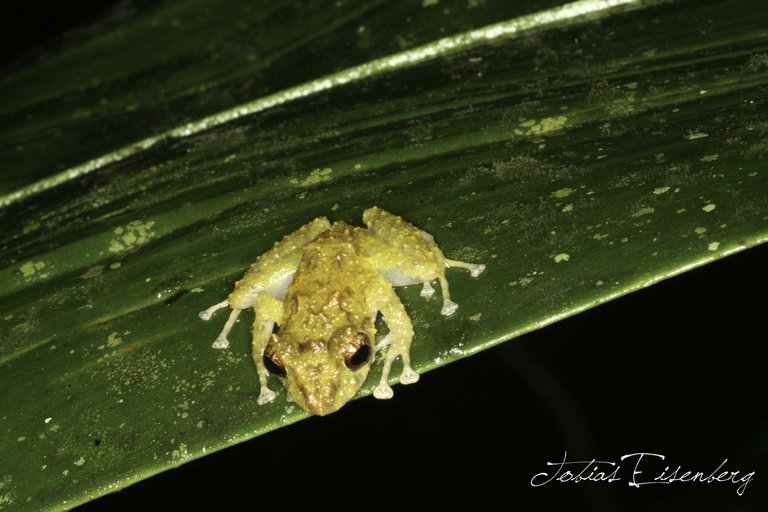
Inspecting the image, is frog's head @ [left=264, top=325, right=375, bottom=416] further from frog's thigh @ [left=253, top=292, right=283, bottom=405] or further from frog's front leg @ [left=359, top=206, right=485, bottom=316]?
frog's front leg @ [left=359, top=206, right=485, bottom=316]

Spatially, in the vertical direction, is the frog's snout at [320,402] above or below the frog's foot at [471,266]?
below

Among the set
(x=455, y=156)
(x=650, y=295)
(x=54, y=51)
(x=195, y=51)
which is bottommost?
(x=650, y=295)

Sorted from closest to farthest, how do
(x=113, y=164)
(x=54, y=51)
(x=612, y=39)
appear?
(x=612, y=39) → (x=113, y=164) → (x=54, y=51)

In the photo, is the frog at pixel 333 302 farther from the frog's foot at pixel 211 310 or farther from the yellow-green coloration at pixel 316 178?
the yellow-green coloration at pixel 316 178

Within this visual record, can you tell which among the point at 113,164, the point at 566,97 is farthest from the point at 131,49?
the point at 566,97

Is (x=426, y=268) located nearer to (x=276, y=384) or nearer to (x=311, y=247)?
(x=311, y=247)

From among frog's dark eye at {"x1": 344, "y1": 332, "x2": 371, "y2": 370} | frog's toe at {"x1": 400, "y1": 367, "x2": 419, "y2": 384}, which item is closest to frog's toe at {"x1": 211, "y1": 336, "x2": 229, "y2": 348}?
frog's dark eye at {"x1": 344, "y1": 332, "x2": 371, "y2": 370}

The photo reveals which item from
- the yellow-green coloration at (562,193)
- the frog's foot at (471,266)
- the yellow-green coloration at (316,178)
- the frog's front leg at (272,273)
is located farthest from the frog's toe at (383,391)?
the yellow-green coloration at (316,178)
